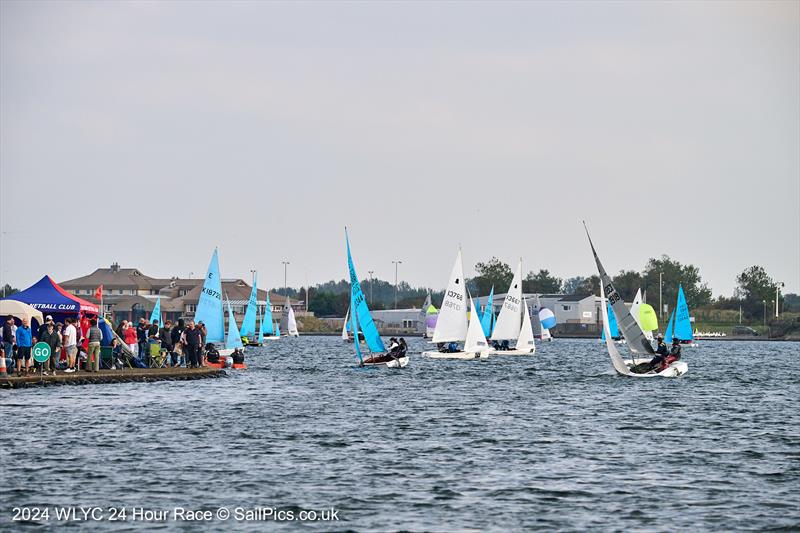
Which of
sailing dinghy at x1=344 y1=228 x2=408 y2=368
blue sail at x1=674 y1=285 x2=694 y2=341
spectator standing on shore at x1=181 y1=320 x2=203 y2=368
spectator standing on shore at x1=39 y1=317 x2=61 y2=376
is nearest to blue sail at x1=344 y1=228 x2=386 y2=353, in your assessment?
sailing dinghy at x1=344 y1=228 x2=408 y2=368

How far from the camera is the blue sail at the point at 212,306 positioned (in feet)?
198

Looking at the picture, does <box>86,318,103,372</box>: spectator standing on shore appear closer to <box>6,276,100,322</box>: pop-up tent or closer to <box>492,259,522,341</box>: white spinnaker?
<box>6,276,100,322</box>: pop-up tent

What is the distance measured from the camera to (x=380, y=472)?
80.7ft

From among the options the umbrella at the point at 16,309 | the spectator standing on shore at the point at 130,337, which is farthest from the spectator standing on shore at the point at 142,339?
the umbrella at the point at 16,309

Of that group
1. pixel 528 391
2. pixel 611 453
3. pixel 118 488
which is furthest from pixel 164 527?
pixel 528 391

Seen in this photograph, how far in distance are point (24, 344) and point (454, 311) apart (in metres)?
39.0

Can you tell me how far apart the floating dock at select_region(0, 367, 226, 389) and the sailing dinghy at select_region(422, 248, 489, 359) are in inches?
972

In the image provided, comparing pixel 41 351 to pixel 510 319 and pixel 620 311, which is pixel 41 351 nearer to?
pixel 620 311

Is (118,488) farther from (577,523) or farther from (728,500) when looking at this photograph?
(728,500)

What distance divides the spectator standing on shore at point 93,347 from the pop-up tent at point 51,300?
95 cm

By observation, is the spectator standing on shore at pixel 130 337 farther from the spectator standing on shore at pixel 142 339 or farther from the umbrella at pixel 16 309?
the umbrella at pixel 16 309

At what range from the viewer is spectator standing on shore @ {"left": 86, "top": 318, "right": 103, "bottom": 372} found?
42.3 m

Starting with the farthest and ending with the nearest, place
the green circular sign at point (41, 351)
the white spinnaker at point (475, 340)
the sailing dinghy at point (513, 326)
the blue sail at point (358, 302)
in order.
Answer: the sailing dinghy at point (513, 326)
the white spinnaker at point (475, 340)
the blue sail at point (358, 302)
the green circular sign at point (41, 351)

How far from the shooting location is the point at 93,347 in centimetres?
4322
